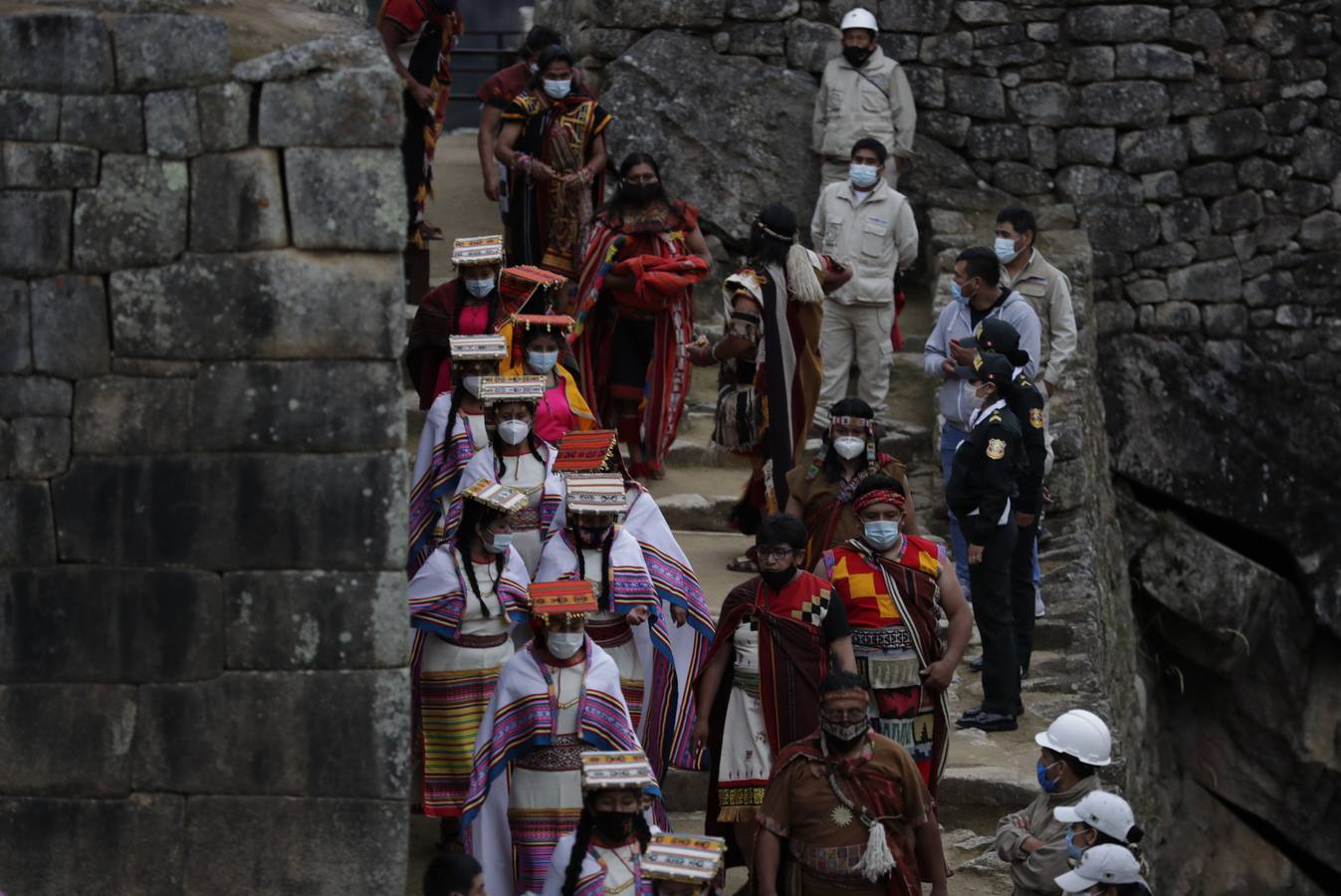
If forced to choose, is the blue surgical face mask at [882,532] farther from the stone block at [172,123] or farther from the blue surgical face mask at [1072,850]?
the stone block at [172,123]

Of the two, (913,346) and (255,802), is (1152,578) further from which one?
(255,802)

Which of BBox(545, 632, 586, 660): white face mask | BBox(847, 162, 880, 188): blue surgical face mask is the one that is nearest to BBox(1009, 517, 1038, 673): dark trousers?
BBox(545, 632, 586, 660): white face mask

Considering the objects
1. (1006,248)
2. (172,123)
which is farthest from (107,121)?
(1006,248)

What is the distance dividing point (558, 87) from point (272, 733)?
18.1 ft

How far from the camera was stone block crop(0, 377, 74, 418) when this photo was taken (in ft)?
19.9

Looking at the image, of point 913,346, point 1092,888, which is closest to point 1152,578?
point 913,346

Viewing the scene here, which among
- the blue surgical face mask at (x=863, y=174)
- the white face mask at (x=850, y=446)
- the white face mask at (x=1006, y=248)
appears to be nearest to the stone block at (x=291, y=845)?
the white face mask at (x=850, y=446)

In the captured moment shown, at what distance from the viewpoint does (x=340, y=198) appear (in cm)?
607

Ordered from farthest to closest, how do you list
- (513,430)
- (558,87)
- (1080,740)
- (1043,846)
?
(558,87), (513,430), (1080,740), (1043,846)

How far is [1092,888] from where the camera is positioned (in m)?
6.74

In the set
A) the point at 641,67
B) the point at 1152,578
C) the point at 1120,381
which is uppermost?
the point at 641,67

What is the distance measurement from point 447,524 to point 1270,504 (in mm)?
6876

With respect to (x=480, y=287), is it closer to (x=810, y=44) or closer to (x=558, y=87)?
(x=558, y=87)

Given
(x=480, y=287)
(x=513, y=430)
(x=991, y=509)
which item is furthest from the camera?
(x=480, y=287)
